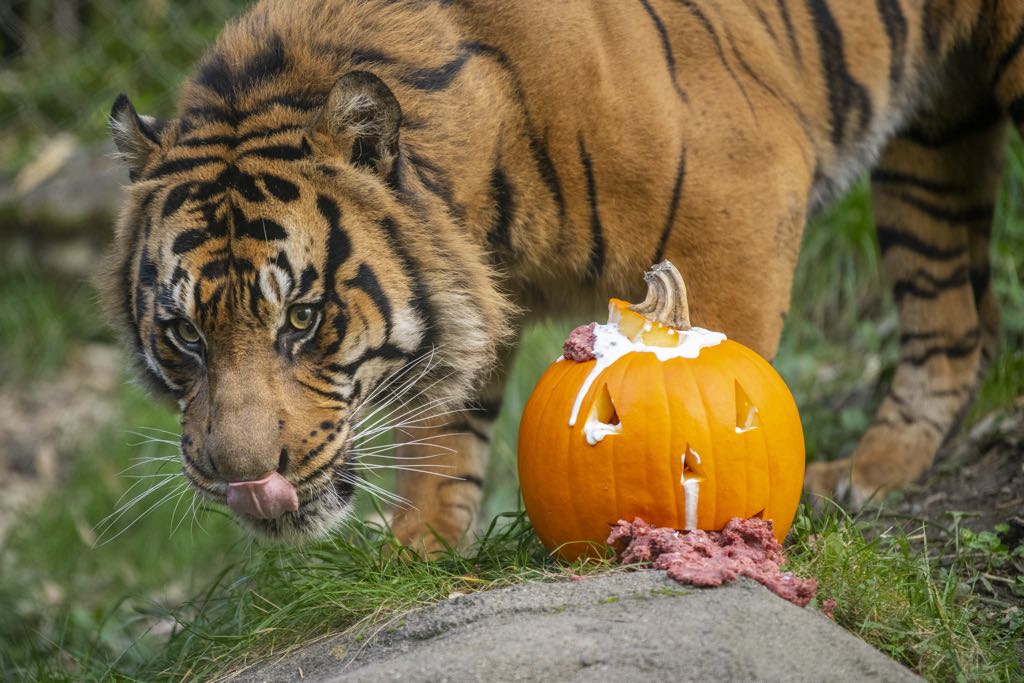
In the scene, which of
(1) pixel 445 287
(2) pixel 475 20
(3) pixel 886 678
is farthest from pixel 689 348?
(2) pixel 475 20

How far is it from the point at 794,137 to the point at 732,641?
5.38 ft

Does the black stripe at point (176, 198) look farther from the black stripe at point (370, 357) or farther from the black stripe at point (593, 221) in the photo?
the black stripe at point (593, 221)

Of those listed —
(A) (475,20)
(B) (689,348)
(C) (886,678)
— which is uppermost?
(A) (475,20)

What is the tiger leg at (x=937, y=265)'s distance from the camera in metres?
4.12

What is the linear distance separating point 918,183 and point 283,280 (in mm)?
2582

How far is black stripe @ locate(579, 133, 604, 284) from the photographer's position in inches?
116

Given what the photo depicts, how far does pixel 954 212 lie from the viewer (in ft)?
13.9

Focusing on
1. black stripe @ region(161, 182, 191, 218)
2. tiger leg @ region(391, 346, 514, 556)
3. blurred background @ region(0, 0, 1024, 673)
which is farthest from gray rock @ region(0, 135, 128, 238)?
black stripe @ region(161, 182, 191, 218)

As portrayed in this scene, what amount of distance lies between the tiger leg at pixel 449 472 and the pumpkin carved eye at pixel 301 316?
0.83 m

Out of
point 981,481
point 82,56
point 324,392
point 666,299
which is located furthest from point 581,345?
point 82,56

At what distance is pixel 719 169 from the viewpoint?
3053 millimetres

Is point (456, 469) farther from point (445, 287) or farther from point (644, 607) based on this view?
point (644, 607)

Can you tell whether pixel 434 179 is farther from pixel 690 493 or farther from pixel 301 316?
pixel 690 493

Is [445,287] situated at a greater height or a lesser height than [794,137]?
lesser
